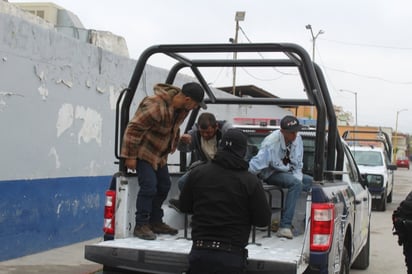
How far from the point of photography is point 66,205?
8.44m

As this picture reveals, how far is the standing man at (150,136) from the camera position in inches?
204

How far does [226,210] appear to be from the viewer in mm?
3830

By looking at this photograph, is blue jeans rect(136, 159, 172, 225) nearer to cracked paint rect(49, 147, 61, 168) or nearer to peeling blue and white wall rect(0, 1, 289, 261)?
peeling blue and white wall rect(0, 1, 289, 261)

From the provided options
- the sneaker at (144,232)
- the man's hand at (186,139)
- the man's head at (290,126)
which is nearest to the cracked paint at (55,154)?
the man's hand at (186,139)

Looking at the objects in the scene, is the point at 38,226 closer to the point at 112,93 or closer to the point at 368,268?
the point at 112,93

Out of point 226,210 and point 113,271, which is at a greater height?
point 226,210

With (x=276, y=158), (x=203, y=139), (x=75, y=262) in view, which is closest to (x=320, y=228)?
(x=276, y=158)

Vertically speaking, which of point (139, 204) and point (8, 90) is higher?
point (8, 90)

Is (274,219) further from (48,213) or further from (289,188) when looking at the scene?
(48,213)

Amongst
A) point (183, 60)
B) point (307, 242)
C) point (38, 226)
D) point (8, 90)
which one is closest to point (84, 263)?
point (38, 226)

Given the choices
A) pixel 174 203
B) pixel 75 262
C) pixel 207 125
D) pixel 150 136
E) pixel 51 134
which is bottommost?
pixel 75 262

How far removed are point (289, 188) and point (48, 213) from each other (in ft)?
12.6

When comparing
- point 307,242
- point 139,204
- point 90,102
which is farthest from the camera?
point 90,102

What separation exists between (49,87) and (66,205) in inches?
67.6
